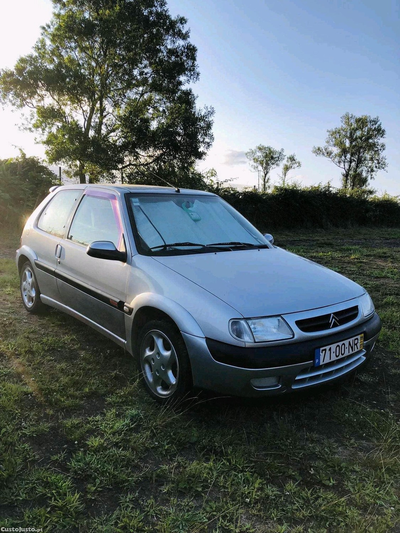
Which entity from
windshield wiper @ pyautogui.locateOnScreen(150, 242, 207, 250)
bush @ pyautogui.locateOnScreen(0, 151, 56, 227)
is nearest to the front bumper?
windshield wiper @ pyautogui.locateOnScreen(150, 242, 207, 250)

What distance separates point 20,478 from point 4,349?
186cm

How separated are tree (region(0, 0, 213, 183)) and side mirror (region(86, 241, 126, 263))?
19.0m

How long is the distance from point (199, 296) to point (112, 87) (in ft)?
77.8

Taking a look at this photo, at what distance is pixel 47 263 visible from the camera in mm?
4270

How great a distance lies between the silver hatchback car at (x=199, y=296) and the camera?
249 cm

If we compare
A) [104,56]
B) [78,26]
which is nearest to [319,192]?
[104,56]

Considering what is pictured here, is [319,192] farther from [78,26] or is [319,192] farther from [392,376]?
[392,376]

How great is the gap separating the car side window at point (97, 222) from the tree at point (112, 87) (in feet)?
59.2

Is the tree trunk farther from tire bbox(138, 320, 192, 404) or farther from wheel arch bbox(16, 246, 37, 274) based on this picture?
tire bbox(138, 320, 192, 404)

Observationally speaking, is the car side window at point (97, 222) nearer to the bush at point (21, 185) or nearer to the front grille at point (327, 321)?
the front grille at point (327, 321)

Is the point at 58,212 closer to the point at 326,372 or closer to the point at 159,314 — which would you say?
the point at 159,314

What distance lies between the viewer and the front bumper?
2434 millimetres

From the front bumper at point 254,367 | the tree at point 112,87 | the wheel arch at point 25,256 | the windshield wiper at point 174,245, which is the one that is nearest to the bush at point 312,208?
the tree at point 112,87

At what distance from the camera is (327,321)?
106 inches
